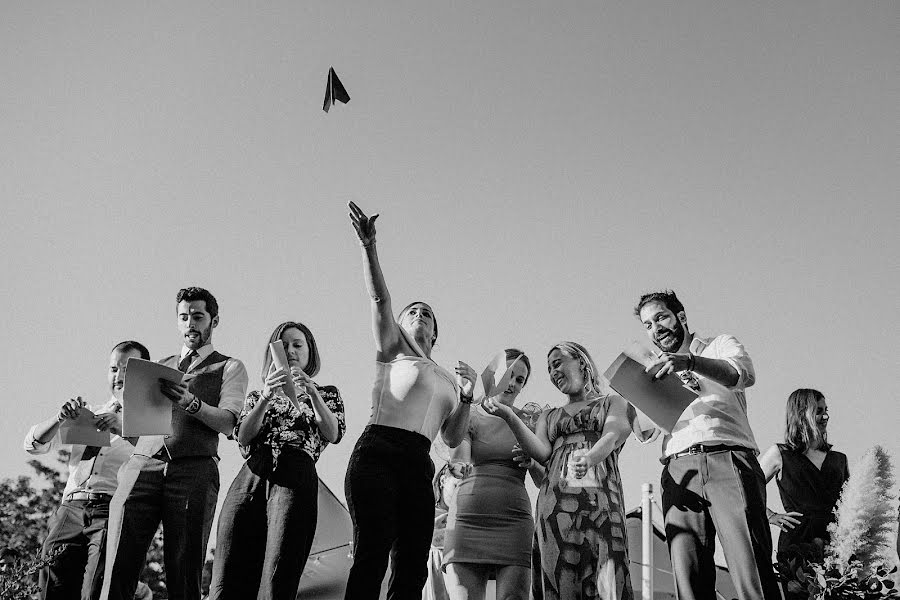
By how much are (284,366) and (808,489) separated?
2920 mm

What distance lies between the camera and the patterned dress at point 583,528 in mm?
3867

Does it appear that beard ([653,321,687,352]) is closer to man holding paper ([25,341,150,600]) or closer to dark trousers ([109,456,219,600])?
dark trousers ([109,456,219,600])

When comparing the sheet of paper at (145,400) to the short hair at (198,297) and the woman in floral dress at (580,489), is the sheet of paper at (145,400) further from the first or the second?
the woman in floral dress at (580,489)

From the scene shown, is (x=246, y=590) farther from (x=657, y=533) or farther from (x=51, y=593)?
(x=657, y=533)

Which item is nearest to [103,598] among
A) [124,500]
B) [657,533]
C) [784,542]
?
[124,500]

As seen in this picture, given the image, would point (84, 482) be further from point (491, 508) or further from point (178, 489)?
point (491, 508)

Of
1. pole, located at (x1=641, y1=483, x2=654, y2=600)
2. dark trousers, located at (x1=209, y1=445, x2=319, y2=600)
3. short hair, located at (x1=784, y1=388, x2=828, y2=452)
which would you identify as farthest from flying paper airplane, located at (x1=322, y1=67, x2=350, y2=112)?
pole, located at (x1=641, y1=483, x2=654, y2=600)

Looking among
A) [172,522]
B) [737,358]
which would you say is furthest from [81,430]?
[737,358]

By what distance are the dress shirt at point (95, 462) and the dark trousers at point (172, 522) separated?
87 centimetres

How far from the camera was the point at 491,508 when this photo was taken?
4.24 m

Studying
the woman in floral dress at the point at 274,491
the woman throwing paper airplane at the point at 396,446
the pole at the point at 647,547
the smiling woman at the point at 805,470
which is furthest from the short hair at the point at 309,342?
the pole at the point at 647,547

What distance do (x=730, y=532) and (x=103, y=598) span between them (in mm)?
2706

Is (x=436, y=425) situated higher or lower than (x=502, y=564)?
higher

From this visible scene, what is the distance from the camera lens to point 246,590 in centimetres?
345
